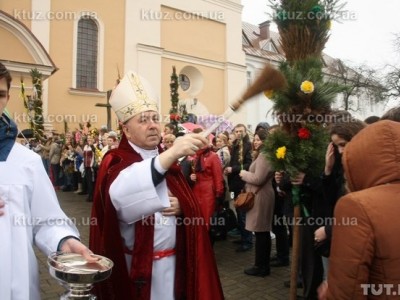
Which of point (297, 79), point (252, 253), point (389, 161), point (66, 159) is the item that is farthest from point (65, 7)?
point (389, 161)

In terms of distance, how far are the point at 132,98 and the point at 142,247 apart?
951 millimetres

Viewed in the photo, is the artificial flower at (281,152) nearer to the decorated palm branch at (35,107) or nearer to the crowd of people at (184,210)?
the crowd of people at (184,210)

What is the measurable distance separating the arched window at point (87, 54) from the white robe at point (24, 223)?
64.4ft

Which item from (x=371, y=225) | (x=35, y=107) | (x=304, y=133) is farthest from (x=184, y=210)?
(x=35, y=107)

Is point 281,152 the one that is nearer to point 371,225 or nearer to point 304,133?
point 304,133

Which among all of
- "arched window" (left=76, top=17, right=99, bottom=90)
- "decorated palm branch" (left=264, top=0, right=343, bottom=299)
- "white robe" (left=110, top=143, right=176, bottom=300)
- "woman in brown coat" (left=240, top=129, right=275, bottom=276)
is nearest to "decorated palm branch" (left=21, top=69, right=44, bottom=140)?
"arched window" (left=76, top=17, right=99, bottom=90)

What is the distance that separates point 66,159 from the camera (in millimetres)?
12711

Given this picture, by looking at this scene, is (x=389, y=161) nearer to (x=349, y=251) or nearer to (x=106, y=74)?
(x=349, y=251)

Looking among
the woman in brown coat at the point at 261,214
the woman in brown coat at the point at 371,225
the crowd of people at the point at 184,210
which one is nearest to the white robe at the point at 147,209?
the crowd of people at the point at 184,210

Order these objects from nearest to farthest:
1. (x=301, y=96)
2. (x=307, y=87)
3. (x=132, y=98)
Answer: (x=132, y=98) → (x=307, y=87) → (x=301, y=96)

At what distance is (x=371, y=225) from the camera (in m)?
1.68

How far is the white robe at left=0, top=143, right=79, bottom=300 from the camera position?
1660 mm

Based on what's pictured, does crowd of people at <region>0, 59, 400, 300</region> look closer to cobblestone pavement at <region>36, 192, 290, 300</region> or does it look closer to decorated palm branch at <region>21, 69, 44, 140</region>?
cobblestone pavement at <region>36, 192, 290, 300</region>

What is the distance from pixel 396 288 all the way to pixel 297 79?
2.08m
